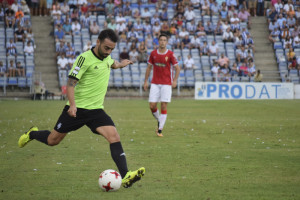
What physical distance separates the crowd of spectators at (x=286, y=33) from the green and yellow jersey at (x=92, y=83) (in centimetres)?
2995

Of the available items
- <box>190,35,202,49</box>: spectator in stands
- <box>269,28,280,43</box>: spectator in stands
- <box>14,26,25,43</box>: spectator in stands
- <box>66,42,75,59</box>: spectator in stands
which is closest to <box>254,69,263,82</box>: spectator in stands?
<box>190,35,202,49</box>: spectator in stands

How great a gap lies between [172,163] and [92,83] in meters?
2.21

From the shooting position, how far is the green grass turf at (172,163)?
269 inches

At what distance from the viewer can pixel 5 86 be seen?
33.1m

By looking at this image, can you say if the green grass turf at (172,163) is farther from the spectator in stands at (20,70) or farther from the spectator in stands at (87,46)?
the spectator in stands at (87,46)

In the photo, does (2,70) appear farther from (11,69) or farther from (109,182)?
(109,182)

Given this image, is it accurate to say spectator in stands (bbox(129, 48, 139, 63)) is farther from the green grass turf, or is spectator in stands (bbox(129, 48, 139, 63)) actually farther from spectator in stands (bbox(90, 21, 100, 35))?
the green grass turf

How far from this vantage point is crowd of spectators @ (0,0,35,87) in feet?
110

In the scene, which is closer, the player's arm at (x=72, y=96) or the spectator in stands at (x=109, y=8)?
the player's arm at (x=72, y=96)

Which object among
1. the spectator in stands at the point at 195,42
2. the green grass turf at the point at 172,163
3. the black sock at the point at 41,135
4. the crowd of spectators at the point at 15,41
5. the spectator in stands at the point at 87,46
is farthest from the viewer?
the spectator in stands at the point at 195,42

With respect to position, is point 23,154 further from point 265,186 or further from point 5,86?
point 5,86

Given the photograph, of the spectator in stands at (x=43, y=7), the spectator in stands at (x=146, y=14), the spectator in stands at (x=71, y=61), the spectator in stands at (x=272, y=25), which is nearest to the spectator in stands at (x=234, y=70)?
the spectator in stands at (x=272, y=25)

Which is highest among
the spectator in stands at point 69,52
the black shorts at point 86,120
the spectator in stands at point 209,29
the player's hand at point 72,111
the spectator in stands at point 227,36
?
the player's hand at point 72,111

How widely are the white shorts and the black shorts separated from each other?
21.5 ft
